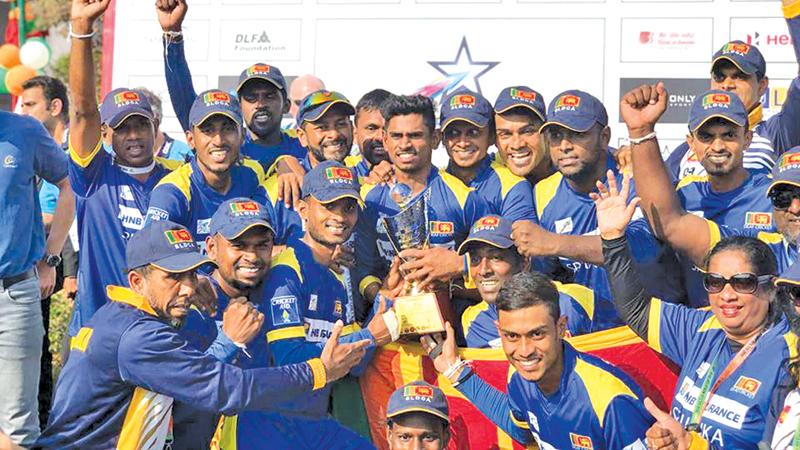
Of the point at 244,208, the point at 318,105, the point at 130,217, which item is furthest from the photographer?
the point at 318,105

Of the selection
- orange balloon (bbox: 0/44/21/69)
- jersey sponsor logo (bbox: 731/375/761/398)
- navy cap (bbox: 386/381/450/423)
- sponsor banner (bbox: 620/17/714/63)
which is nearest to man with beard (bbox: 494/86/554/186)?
navy cap (bbox: 386/381/450/423)

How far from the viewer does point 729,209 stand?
6773 millimetres

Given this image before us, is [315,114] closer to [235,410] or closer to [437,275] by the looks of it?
[437,275]

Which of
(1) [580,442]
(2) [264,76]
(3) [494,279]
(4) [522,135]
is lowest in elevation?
(1) [580,442]

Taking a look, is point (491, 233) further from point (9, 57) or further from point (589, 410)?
point (9, 57)

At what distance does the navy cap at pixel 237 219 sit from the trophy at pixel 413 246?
2.67 ft

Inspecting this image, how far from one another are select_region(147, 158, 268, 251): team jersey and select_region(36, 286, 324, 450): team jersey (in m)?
1.23

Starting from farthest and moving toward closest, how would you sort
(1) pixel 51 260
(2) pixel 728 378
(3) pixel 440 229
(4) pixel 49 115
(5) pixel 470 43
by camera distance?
1. (5) pixel 470 43
2. (4) pixel 49 115
3. (1) pixel 51 260
4. (3) pixel 440 229
5. (2) pixel 728 378

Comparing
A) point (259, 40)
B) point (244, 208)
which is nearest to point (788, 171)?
point (244, 208)

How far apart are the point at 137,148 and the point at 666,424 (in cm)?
376

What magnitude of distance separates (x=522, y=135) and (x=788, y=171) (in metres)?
1.84

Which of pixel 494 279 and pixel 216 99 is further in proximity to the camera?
pixel 216 99

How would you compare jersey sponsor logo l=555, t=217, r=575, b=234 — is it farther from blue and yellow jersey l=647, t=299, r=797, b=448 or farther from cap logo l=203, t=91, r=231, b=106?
cap logo l=203, t=91, r=231, b=106

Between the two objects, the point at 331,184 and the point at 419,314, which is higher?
the point at 331,184
